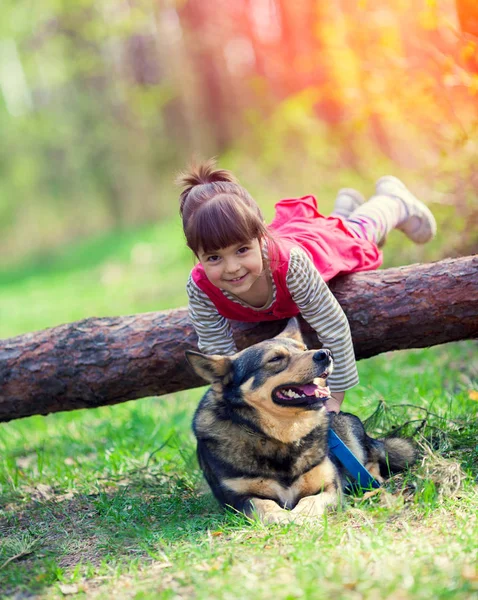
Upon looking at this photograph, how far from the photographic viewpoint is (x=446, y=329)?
12.2ft

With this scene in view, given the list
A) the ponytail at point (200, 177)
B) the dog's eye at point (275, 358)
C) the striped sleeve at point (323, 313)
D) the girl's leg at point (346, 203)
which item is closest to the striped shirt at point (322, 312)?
the striped sleeve at point (323, 313)

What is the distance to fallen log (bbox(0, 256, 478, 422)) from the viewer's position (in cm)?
367

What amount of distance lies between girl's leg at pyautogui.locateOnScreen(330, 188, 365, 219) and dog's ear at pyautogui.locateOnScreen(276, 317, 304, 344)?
1287 millimetres

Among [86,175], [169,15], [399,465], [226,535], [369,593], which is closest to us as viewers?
[369,593]

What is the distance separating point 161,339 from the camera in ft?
12.9

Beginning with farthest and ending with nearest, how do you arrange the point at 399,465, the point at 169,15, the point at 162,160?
the point at 162,160 → the point at 169,15 → the point at 399,465

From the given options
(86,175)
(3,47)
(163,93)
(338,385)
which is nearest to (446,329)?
(338,385)

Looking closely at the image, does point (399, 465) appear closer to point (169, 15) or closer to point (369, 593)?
point (369, 593)

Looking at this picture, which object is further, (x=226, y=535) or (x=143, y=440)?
(x=143, y=440)

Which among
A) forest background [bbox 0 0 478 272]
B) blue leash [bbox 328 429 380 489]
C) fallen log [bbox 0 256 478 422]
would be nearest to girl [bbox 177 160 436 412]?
fallen log [bbox 0 256 478 422]

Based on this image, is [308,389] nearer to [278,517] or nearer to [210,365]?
[210,365]

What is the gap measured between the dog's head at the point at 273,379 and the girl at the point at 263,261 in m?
0.33

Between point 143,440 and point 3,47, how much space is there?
24.8m

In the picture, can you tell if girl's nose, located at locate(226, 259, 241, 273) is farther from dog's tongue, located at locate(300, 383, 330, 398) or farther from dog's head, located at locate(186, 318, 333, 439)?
dog's tongue, located at locate(300, 383, 330, 398)
